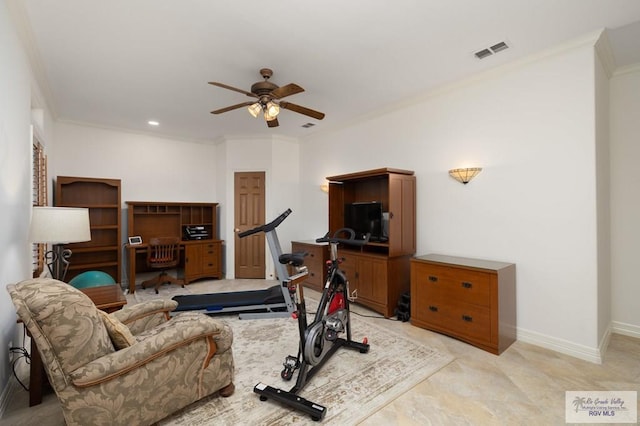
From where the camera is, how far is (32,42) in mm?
2613

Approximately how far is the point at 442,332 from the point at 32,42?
15.7 ft

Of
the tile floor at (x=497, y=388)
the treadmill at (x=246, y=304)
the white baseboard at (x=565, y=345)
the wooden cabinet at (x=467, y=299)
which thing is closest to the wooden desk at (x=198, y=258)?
the treadmill at (x=246, y=304)

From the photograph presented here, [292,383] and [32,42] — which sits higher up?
[32,42]

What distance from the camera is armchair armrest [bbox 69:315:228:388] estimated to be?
150cm

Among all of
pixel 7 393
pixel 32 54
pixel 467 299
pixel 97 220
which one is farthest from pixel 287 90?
pixel 97 220

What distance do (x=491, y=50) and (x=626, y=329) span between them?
3.18 meters

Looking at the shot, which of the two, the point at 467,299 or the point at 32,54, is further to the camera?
the point at 467,299

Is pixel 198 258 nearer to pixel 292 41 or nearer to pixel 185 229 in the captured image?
pixel 185 229

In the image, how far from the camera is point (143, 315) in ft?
7.57

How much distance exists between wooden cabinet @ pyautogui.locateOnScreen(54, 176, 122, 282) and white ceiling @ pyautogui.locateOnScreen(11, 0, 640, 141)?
1443 millimetres

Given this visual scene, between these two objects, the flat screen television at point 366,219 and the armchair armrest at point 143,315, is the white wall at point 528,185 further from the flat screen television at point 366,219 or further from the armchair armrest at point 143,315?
the armchair armrest at point 143,315

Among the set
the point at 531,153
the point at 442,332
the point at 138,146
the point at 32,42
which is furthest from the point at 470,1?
the point at 138,146

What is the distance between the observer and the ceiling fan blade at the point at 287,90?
2586mm

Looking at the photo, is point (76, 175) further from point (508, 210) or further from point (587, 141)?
point (587, 141)
